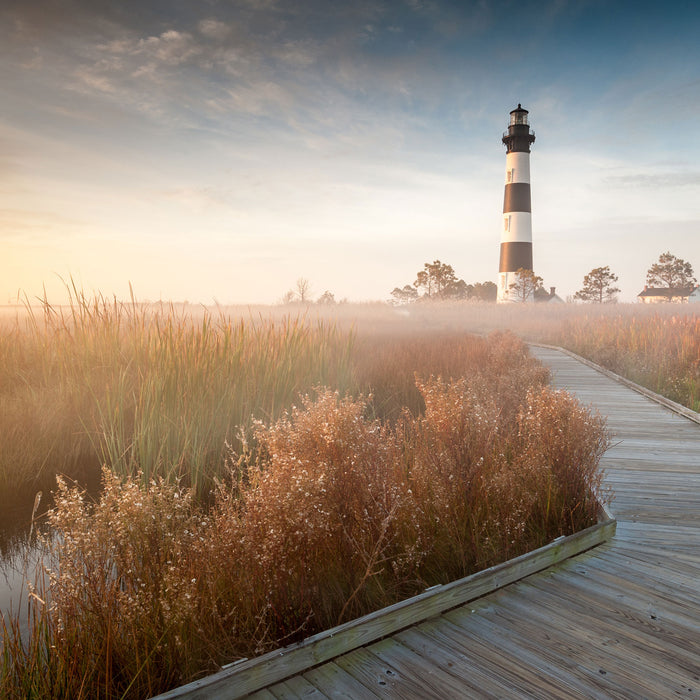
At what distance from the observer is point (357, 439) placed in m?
2.63

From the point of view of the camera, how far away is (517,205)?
109ft

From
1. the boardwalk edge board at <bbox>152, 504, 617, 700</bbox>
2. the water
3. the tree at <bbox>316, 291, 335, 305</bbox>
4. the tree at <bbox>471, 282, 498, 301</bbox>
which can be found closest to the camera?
the boardwalk edge board at <bbox>152, 504, 617, 700</bbox>

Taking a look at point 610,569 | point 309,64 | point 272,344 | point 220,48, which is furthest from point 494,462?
point 309,64

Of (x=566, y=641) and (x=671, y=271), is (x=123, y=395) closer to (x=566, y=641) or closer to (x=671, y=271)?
(x=566, y=641)

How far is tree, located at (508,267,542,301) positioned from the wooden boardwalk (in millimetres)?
32894

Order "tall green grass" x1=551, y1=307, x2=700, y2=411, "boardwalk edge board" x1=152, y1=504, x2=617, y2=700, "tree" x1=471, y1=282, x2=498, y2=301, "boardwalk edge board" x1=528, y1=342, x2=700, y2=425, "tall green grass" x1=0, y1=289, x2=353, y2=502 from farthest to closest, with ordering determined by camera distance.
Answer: "tree" x1=471, y1=282, x2=498, y2=301 < "tall green grass" x1=551, y1=307, x2=700, y2=411 < "boardwalk edge board" x1=528, y1=342, x2=700, y2=425 < "tall green grass" x1=0, y1=289, x2=353, y2=502 < "boardwalk edge board" x1=152, y1=504, x2=617, y2=700

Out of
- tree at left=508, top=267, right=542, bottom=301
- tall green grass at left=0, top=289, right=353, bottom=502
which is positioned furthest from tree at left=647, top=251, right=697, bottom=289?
tall green grass at left=0, top=289, right=353, bottom=502

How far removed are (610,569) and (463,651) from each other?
1.17 metres

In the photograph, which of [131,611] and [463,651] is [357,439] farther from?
[131,611]

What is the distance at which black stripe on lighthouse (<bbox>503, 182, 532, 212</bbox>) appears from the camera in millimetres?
33062

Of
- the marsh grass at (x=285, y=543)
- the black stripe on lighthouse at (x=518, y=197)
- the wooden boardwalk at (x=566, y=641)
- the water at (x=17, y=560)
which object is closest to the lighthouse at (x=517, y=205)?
the black stripe on lighthouse at (x=518, y=197)

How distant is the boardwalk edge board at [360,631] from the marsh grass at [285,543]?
9 cm

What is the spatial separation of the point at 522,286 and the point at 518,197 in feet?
20.3

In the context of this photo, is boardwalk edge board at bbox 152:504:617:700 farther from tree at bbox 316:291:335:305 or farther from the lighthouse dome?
the lighthouse dome
